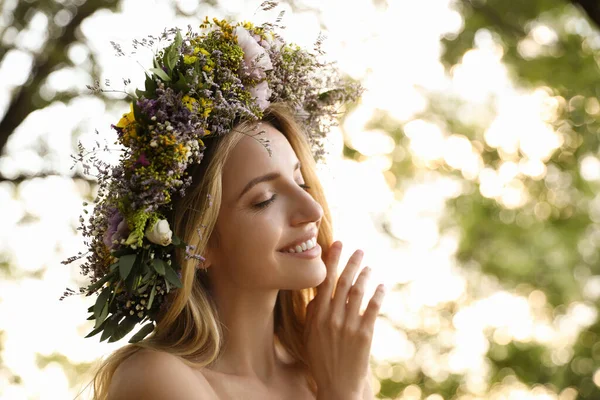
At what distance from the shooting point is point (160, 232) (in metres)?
2.17

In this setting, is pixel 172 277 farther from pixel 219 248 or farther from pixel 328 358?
pixel 328 358

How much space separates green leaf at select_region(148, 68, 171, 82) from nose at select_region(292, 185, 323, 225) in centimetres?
54

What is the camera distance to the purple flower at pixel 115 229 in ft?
7.30

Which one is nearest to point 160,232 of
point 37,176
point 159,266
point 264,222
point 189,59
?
point 159,266

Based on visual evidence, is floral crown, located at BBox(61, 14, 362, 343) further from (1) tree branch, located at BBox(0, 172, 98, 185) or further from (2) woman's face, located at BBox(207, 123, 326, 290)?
(1) tree branch, located at BBox(0, 172, 98, 185)

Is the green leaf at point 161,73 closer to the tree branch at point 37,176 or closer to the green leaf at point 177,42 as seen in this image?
the green leaf at point 177,42

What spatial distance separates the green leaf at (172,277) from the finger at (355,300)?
61 cm

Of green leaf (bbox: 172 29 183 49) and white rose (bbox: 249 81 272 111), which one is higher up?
green leaf (bbox: 172 29 183 49)

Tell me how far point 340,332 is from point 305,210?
472mm

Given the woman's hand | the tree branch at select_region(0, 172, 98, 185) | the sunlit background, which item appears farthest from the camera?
the sunlit background

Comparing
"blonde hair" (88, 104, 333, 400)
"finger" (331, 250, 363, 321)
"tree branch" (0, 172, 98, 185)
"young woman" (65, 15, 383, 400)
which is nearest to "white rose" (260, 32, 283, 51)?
"young woman" (65, 15, 383, 400)

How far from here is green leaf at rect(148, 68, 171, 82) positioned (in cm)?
222

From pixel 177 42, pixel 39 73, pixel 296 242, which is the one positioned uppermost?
pixel 177 42

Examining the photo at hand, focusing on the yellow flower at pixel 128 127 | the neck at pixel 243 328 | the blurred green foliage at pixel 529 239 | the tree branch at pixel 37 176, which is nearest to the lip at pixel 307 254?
the neck at pixel 243 328
